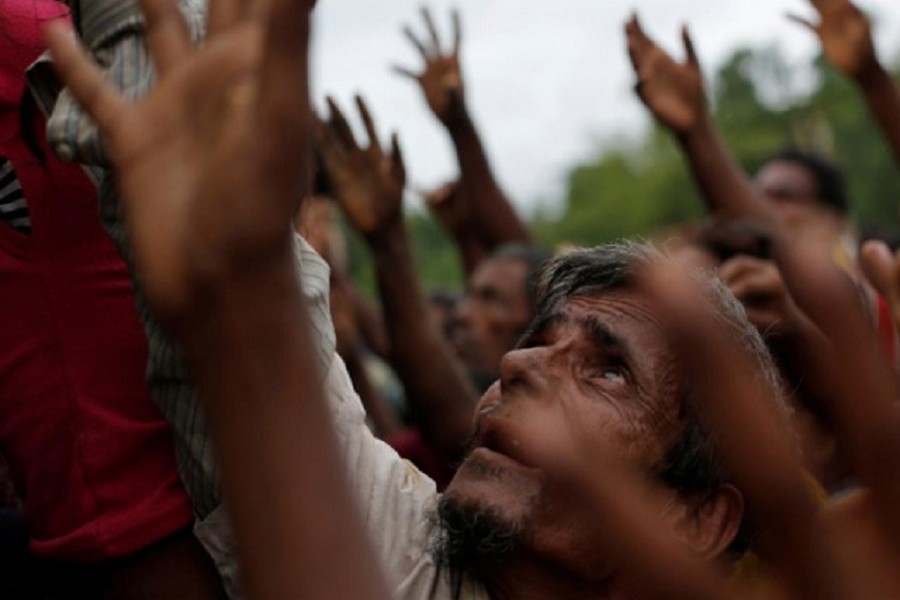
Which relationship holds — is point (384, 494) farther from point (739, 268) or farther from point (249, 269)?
point (739, 268)

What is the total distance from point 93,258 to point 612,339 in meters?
0.72

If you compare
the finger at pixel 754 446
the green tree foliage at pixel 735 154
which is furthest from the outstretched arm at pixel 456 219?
the green tree foliage at pixel 735 154

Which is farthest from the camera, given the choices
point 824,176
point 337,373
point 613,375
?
point 824,176

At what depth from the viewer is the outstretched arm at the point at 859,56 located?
3.83 metres

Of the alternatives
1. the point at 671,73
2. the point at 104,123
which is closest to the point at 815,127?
the point at 671,73

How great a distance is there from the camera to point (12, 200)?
1.82 m

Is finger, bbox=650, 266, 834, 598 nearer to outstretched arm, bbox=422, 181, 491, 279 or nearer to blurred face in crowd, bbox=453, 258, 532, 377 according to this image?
blurred face in crowd, bbox=453, 258, 532, 377

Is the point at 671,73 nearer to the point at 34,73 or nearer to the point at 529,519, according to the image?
the point at 529,519

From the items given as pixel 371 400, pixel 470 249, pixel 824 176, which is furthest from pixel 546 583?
pixel 824 176

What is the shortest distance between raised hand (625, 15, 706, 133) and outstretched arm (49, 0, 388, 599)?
9.95 feet

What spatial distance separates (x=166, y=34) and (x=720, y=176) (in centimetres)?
304

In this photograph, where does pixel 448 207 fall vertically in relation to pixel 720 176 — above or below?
below

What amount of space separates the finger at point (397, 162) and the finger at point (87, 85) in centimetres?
267

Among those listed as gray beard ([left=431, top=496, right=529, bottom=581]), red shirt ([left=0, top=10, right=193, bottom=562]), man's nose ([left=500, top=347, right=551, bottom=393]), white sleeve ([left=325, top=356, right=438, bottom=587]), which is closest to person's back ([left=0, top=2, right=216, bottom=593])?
red shirt ([left=0, top=10, right=193, bottom=562])
